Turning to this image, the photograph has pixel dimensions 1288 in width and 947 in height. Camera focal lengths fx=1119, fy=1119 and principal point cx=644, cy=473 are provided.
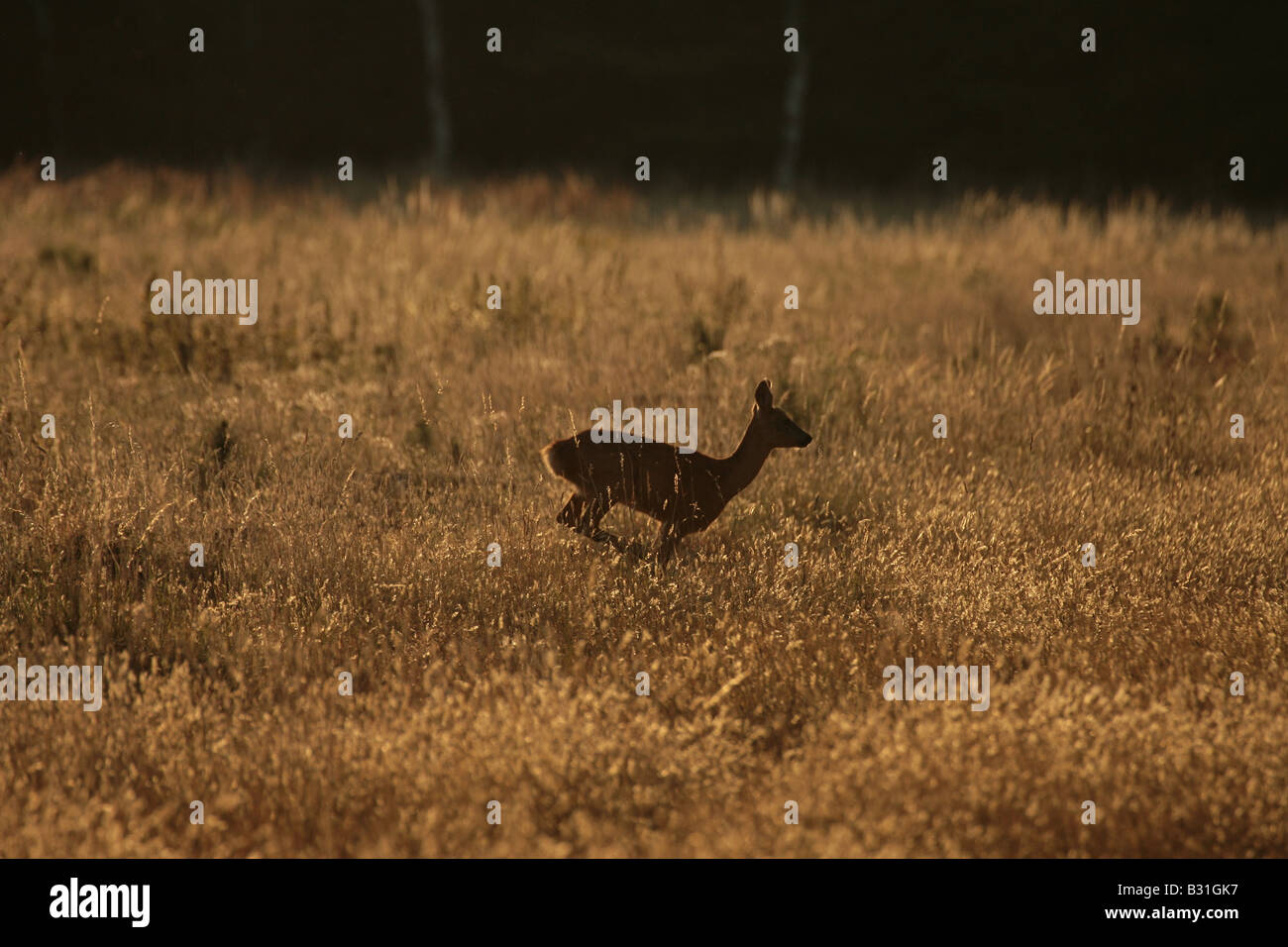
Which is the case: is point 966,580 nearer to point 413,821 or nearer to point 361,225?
point 413,821

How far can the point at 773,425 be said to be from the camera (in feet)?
18.4

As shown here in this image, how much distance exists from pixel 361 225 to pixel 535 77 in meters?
14.8

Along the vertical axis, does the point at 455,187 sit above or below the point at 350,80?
below

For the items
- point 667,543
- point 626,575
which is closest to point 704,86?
point 667,543

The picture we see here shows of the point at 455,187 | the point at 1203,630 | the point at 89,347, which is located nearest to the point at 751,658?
the point at 1203,630

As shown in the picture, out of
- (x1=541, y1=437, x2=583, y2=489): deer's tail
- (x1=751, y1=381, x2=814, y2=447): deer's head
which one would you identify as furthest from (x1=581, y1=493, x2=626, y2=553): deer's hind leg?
(x1=751, y1=381, x2=814, y2=447): deer's head

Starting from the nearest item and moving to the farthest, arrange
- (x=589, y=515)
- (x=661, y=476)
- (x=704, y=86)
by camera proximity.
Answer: (x=661, y=476)
(x=589, y=515)
(x=704, y=86)

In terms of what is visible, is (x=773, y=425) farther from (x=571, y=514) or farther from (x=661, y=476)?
(x=571, y=514)

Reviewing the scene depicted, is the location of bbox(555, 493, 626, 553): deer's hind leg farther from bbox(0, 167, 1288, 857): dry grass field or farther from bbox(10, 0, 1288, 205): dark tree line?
bbox(10, 0, 1288, 205): dark tree line

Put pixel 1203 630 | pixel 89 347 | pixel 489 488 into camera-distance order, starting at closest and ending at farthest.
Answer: pixel 1203 630
pixel 489 488
pixel 89 347

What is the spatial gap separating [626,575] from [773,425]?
3.50 feet

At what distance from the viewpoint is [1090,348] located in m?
9.16

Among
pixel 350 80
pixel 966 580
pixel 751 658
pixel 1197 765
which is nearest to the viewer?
pixel 1197 765

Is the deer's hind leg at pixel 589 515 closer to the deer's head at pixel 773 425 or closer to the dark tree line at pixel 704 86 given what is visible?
the deer's head at pixel 773 425
